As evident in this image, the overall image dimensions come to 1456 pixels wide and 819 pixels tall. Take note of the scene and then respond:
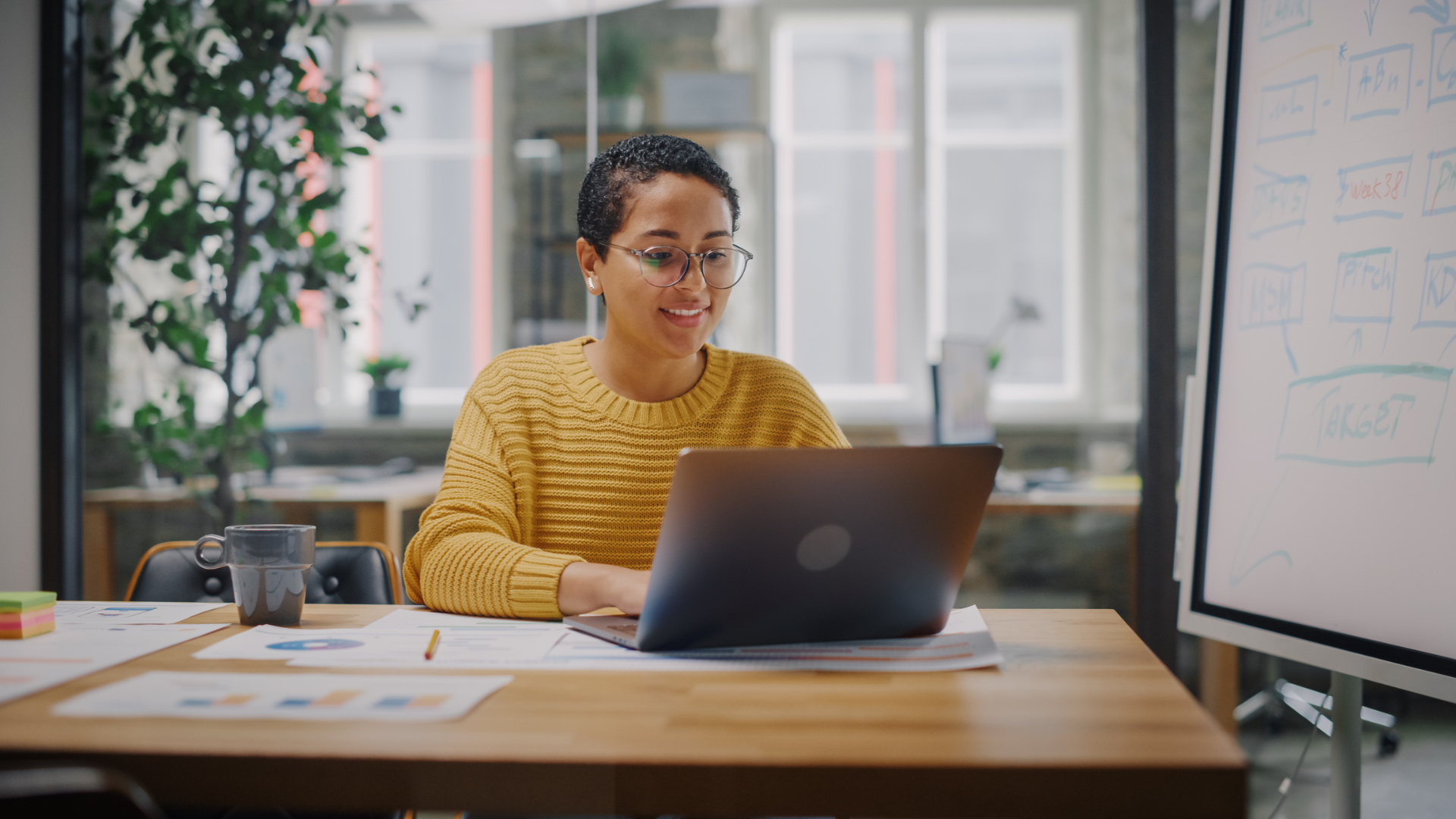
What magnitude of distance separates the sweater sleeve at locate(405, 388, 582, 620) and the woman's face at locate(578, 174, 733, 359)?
0.26m

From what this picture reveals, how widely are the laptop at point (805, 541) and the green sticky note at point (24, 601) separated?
60cm

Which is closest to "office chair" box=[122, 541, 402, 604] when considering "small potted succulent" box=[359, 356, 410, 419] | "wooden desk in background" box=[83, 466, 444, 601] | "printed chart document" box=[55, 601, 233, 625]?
"printed chart document" box=[55, 601, 233, 625]

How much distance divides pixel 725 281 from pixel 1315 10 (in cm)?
90

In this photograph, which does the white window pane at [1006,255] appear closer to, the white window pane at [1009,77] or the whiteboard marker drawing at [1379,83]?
the white window pane at [1009,77]

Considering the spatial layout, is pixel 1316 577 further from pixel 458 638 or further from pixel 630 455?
pixel 458 638

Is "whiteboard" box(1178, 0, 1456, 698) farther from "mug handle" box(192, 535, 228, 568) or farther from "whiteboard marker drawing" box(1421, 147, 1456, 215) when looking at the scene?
"mug handle" box(192, 535, 228, 568)

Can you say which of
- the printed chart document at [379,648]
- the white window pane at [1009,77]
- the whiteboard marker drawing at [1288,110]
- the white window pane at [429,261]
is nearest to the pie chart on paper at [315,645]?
the printed chart document at [379,648]

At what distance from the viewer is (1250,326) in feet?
4.65

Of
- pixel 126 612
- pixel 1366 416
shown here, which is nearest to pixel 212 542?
pixel 126 612

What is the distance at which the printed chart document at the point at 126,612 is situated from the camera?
108cm

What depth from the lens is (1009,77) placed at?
3836 millimetres

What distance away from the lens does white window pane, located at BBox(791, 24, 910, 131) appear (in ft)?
12.7

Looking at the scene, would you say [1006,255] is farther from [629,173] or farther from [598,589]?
[598,589]

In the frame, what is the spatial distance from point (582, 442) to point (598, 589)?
0.35 m
